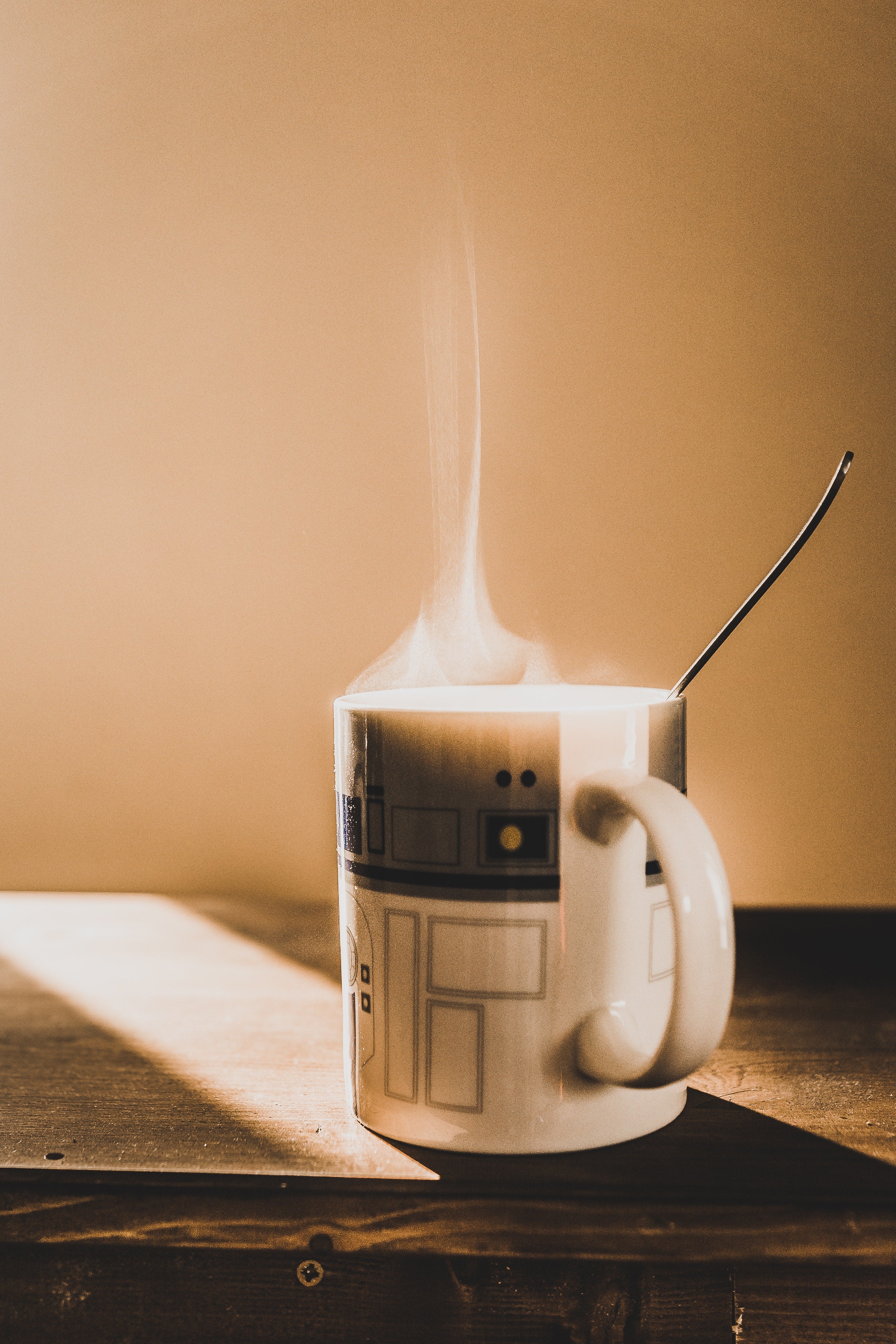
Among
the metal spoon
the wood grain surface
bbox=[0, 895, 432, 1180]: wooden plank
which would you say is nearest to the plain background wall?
bbox=[0, 895, 432, 1180]: wooden plank

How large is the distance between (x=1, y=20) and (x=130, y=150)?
0.28 metres

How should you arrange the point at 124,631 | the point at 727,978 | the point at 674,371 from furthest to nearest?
the point at 124,631 → the point at 674,371 → the point at 727,978

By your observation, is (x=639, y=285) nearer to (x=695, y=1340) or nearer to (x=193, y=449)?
(x=193, y=449)

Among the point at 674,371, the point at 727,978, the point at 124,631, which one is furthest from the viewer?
the point at 124,631

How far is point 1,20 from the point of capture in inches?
57.9

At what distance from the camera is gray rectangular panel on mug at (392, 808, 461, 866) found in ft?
1.37

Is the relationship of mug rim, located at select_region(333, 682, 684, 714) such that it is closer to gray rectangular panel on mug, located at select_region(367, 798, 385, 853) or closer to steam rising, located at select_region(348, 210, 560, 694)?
gray rectangular panel on mug, located at select_region(367, 798, 385, 853)

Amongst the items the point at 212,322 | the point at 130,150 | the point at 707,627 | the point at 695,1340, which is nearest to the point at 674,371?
the point at 707,627

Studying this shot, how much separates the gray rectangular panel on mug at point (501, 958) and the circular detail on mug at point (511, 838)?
0.09 feet

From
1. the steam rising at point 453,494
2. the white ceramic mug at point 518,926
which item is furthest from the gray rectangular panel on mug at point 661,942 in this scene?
the steam rising at point 453,494

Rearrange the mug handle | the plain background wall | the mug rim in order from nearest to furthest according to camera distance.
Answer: the mug handle
the mug rim
the plain background wall

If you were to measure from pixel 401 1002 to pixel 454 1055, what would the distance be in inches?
1.2

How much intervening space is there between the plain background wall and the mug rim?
845 mm

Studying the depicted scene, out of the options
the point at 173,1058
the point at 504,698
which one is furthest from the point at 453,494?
the point at 173,1058
